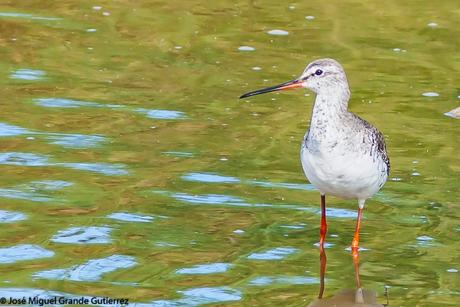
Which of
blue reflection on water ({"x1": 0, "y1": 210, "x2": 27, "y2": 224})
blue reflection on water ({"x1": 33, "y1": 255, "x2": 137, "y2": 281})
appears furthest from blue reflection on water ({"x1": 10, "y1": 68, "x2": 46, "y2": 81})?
blue reflection on water ({"x1": 33, "y1": 255, "x2": 137, "y2": 281})

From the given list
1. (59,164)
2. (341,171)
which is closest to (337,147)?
(341,171)

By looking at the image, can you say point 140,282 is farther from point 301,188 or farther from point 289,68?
point 289,68

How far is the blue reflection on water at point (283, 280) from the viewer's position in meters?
8.86

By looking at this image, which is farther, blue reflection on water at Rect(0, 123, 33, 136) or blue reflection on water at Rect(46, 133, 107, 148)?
blue reflection on water at Rect(0, 123, 33, 136)

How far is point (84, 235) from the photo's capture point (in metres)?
9.54

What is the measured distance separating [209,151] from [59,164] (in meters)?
1.51

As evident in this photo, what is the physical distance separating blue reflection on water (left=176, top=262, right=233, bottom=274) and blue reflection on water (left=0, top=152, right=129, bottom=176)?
7.13ft

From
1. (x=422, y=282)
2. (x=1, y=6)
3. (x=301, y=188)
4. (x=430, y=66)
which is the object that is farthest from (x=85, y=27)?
(x=422, y=282)

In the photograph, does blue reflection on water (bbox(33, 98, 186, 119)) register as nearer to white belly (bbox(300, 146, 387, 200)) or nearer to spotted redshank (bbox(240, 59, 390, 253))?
spotted redshank (bbox(240, 59, 390, 253))

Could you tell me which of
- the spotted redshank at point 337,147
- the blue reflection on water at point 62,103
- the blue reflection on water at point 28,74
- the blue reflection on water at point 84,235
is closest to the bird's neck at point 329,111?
the spotted redshank at point 337,147

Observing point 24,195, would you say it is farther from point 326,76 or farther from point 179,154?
point 326,76

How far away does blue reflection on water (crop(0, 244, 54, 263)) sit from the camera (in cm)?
901

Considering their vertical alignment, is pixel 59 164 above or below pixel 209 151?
above

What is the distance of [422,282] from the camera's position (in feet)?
29.4
